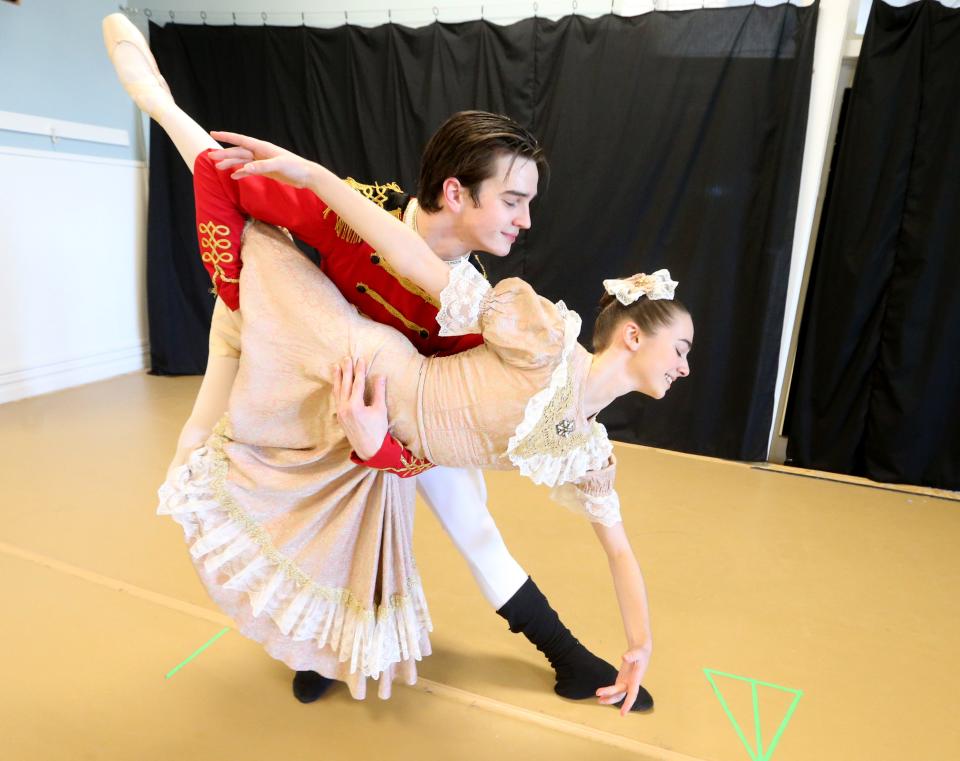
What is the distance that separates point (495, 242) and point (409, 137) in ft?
7.48

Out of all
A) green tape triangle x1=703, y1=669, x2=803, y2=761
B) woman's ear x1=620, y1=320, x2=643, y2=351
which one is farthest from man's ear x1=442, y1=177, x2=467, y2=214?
green tape triangle x1=703, y1=669, x2=803, y2=761

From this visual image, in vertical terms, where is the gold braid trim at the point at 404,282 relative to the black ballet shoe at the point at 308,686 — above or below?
above

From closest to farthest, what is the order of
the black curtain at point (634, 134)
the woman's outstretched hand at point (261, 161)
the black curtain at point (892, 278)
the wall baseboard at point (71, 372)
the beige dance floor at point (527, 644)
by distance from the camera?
the woman's outstretched hand at point (261, 161) < the beige dance floor at point (527, 644) < the black curtain at point (892, 278) < the black curtain at point (634, 134) < the wall baseboard at point (71, 372)

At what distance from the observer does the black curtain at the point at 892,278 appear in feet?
7.99

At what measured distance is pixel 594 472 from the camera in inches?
48.6

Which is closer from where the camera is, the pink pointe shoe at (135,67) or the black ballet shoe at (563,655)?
the pink pointe shoe at (135,67)

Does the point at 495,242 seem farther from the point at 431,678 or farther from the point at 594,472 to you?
the point at 431,678

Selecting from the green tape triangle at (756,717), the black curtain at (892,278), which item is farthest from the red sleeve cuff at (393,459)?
the black curtain at (892,278)

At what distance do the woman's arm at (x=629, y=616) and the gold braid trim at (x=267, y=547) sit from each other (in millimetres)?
429

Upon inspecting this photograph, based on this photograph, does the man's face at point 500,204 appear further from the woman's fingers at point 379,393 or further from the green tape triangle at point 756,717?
the green tape triangle at point 756,717

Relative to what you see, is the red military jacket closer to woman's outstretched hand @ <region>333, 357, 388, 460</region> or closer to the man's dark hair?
woman's outstretched hand @ <region>333, 357, 388, 460</region>

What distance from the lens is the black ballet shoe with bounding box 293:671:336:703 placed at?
1432 mm

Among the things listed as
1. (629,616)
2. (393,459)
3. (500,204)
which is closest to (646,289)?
(500,204)

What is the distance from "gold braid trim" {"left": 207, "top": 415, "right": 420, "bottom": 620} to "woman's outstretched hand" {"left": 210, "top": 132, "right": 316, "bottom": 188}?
44cm
